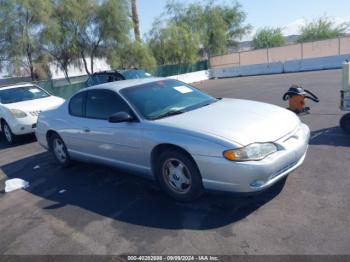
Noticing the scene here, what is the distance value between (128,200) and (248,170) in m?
1.77

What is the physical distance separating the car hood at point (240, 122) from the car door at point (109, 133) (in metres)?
0.57

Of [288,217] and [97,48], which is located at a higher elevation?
[97,48]

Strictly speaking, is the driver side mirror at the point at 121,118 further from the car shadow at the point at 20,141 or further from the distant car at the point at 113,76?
the distant car at the point at 113,76

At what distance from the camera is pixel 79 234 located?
3842 millimetres

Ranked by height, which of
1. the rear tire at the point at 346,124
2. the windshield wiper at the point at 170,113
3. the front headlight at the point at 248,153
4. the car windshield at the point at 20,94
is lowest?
the rear tire at the point at 346,124

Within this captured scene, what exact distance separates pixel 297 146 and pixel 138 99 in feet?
7.17

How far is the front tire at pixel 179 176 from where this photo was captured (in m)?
4.00

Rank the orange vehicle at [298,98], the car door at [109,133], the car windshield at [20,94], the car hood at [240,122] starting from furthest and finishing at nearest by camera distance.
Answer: the car windshield at [20,94]
the orange vehicle at [298,98]
the car door at [109,133]
the car hood at [240,122]

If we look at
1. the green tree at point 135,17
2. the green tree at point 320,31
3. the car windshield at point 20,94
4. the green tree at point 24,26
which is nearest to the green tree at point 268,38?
the green tree at point 320,31

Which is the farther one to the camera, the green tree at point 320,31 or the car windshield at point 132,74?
the green tree at point 320,31

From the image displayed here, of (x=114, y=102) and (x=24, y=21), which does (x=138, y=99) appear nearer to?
(x=114, y=102)

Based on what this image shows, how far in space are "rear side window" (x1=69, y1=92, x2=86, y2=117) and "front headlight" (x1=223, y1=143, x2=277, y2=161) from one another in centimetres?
296

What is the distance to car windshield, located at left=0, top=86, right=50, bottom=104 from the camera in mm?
9648

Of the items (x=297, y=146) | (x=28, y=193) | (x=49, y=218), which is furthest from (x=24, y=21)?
(x=297, y=146)
